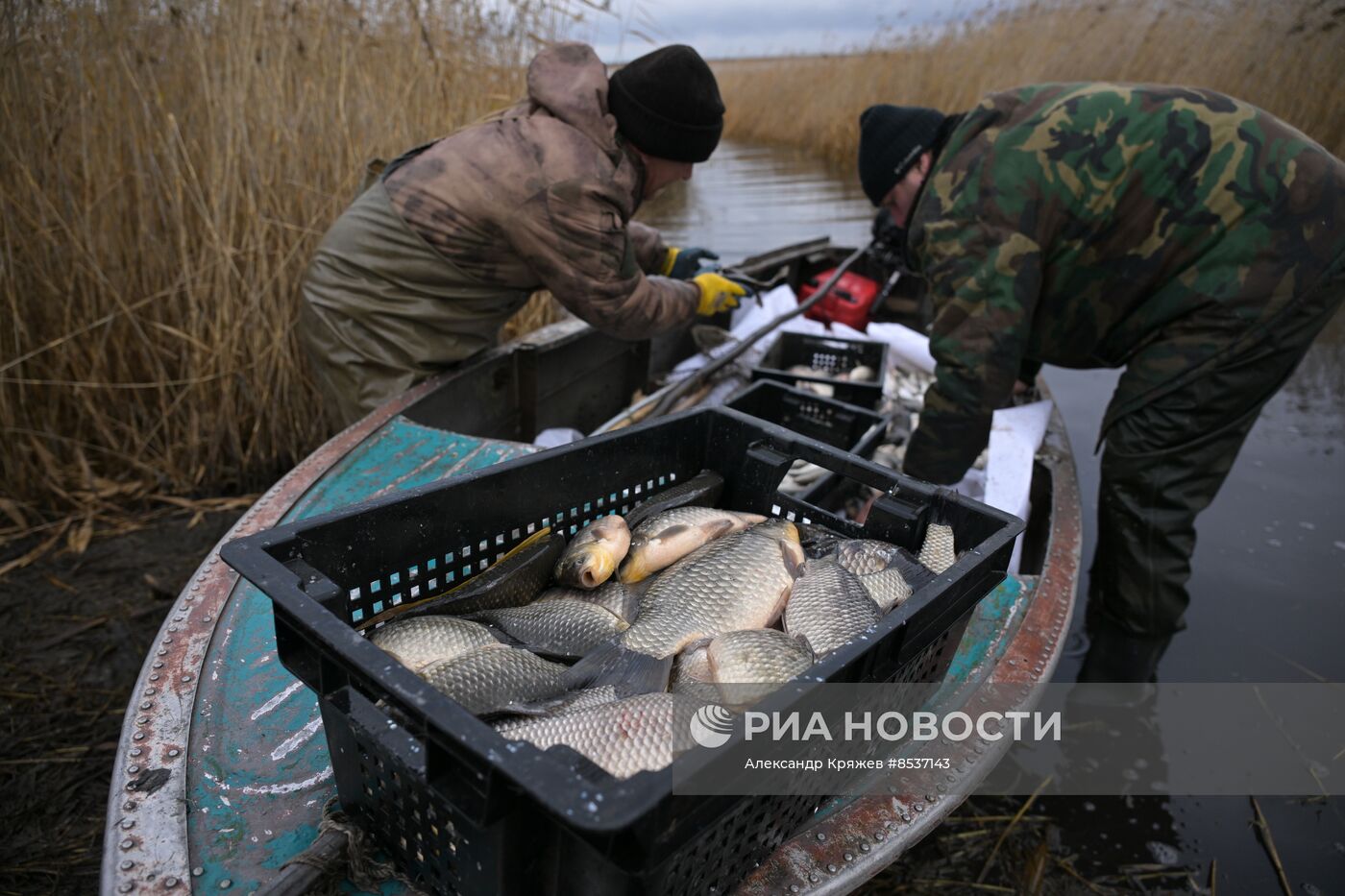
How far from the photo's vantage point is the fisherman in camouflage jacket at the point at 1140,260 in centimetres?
253

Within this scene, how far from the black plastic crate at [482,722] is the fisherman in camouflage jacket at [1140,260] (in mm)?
1058

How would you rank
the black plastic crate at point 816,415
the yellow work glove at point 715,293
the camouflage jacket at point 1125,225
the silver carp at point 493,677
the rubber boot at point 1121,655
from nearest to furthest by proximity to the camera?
the silver carp at point 493,677 < the camouflage jacket at point 1125,225 < the black plastic crate at point 816,415 < the rubber boot at point 1121,655 < the yellow work glove at point 715,293

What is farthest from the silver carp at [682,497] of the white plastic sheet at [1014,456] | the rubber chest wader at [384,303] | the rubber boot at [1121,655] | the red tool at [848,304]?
the red tool at [848,304]

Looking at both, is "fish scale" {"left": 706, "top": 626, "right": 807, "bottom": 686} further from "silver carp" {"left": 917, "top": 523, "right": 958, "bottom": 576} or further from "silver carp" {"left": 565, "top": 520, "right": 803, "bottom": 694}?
"silver carp" {"left": 917, "top": 523, "right": 958, "bottom": 576}

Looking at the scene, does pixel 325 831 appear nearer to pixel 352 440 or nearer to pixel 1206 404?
pixel 352 440

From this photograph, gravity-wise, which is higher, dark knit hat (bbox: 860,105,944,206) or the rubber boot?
dark knit hat (bbox: 860,105,944,206)

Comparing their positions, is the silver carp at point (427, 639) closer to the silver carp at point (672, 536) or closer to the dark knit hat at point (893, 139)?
the silver carp at point (672, 536)

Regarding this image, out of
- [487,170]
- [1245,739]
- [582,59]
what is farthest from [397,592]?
[1245,739]

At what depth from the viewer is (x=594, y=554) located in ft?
5.39

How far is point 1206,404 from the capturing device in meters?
2.64

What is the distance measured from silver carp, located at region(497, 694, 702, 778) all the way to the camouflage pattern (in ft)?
6.98

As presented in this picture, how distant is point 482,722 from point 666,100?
2612 mm

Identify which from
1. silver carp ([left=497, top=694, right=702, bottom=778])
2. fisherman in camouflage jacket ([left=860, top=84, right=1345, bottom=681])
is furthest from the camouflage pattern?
silver carp ([left=497, top=694, right=702, bottom=778])

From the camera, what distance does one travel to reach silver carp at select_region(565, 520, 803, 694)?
1.38m
